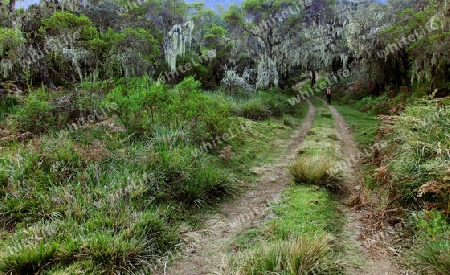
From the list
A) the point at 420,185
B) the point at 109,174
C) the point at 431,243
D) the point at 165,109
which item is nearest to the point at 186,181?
the point at 109,174

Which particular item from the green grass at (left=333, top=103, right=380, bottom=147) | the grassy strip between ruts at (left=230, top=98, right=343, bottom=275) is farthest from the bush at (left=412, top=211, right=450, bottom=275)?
the green grass at (left=333, top=103, right=380, bottom=147)

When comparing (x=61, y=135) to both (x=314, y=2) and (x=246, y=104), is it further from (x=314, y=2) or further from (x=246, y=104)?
(x=314, y=2)

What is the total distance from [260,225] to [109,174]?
9.00ft

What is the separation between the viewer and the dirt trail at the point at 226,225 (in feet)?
12.3

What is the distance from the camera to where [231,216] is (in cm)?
509

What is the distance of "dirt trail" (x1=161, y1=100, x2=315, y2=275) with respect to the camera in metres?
3.73

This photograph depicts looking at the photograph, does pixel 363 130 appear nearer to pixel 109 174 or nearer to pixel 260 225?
pixel 260 225

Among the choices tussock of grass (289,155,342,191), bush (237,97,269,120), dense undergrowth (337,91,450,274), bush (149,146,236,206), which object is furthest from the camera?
bush (237,97,269,120)

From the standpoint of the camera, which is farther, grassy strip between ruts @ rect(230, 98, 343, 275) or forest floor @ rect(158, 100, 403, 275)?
forest floor @ rect(158, 100, 403, 275)

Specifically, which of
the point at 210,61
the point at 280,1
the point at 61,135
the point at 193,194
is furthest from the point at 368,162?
the point at 210,61

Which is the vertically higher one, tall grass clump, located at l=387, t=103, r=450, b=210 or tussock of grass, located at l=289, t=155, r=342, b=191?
tall grass clump, located at l=387, t=103, r=450, b=210

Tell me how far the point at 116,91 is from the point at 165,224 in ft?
12.9

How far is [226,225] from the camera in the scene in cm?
477

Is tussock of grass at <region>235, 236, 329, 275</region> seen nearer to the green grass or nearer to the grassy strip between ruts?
the grassy strip between ruts
